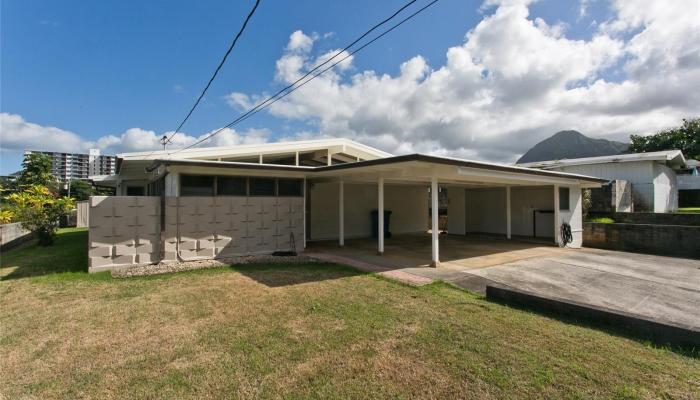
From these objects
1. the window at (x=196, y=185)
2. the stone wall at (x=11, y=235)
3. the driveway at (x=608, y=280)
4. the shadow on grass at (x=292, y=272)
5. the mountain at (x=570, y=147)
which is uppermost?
the mountain at (x=570, y=147)

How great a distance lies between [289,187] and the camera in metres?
9.63

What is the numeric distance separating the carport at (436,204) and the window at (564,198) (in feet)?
Result: 0.04

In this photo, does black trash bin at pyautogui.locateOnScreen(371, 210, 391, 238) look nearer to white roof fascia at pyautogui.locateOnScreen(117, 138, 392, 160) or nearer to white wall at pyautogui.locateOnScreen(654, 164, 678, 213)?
white roof fascia at pyautogui.locateOnScreen(117, 138, 392, 160)

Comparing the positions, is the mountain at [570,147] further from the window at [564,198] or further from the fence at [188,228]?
the fence at [188,228]

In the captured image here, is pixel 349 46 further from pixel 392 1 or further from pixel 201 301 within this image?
pixel 201 301

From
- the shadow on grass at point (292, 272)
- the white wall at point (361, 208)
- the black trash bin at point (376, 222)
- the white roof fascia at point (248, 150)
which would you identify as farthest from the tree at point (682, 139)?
the shadow on grass at point (292, 272)

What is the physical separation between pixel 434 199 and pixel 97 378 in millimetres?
6892

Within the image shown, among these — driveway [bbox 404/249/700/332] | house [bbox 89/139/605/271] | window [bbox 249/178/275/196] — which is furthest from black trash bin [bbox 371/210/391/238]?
driveway [bbox 404/249/700/332]

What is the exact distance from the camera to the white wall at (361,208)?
41.2 feet

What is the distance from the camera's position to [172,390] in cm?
271

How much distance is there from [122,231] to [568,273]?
10.1m

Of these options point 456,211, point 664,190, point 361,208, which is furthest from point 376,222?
point 664,190

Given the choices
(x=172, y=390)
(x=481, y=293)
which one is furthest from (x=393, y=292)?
(x=172, y=390)

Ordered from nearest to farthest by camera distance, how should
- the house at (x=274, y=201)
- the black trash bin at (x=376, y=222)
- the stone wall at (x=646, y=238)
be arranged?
the house at (x=274, y=201), the stone wall at (x=646, y=238), the black trash bin at (x=376, y=222)
